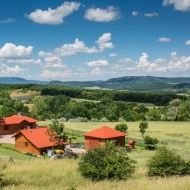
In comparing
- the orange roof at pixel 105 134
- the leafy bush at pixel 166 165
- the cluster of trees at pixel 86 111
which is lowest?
the cluster of trees at pixel 86 111

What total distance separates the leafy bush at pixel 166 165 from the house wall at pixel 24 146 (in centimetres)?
3516

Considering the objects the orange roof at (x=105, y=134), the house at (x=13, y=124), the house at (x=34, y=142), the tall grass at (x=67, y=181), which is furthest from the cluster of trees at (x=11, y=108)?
the tall grass at (x=67, y=181)

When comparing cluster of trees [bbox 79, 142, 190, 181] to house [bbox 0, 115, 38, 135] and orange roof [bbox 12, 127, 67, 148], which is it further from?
house [bbox 0, 115, 38, 135]

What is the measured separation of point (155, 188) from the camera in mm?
14633

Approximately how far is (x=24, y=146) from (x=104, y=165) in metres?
41.1

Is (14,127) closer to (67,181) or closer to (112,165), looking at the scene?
(112,165)

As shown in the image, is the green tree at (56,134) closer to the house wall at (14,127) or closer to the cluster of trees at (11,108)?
the house wall at (14,127)

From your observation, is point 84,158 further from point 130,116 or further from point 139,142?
point 130,116

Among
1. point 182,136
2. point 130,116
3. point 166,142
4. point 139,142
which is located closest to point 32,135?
point 139,142

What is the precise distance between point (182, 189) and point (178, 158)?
1030 cm

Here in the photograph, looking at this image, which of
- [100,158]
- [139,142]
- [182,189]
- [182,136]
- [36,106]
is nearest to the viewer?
[182,189]

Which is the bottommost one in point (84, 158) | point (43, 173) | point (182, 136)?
point (182, 136)

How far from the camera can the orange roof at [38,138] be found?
56.9m

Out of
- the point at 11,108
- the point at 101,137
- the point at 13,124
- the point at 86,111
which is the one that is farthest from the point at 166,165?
the point at 86,111
